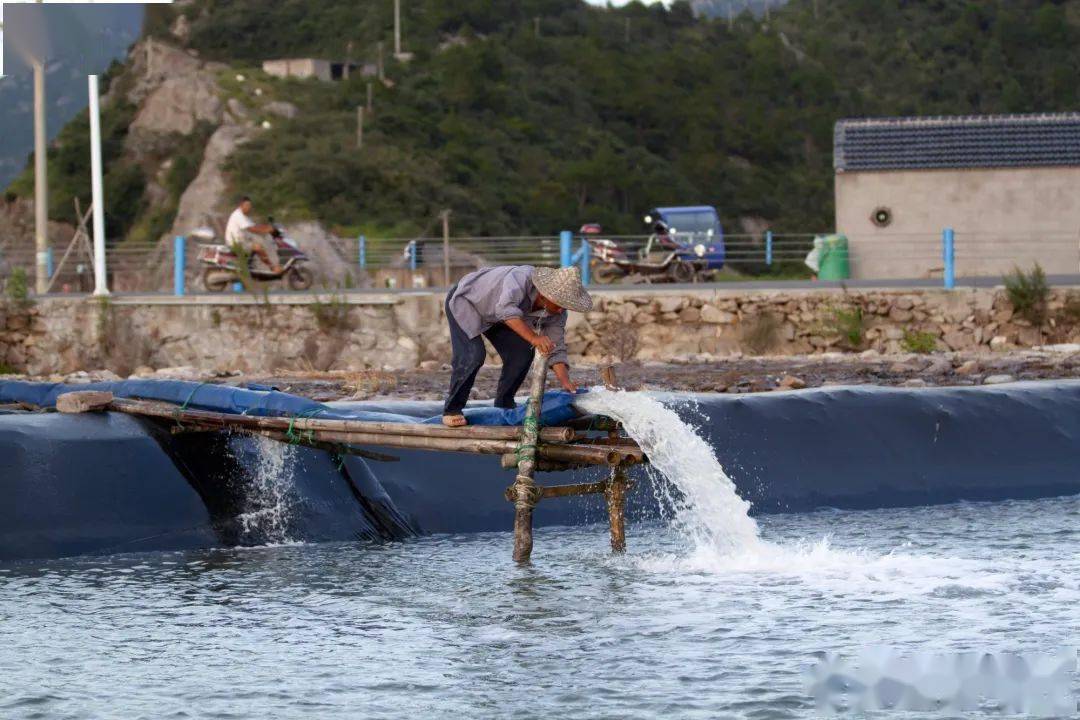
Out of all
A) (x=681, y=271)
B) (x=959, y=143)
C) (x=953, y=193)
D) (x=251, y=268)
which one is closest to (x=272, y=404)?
(x=251, y=268)

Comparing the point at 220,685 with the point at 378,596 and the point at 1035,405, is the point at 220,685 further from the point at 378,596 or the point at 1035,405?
the point at 1035,405

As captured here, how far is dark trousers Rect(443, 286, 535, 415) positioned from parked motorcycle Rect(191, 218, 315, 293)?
15155mm

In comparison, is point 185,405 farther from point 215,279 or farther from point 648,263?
point 648,263

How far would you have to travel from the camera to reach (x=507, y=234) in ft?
154

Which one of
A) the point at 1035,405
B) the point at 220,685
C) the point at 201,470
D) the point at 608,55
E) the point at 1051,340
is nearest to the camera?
the point at 220,685

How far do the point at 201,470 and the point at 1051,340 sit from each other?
13256 mm

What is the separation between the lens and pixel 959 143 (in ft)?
91.7

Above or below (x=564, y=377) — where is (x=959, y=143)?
above

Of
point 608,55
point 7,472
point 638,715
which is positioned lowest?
point 638,715

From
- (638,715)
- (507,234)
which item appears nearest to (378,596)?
(638,715)

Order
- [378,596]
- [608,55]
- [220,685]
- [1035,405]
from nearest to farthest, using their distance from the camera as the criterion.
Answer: [220,685] < [378,596] < [1035,405] < [608,55]

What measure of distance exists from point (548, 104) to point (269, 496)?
51.2m

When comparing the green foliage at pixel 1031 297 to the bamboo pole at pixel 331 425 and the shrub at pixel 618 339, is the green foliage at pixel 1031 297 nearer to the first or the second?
the shrub at pixel 618 339

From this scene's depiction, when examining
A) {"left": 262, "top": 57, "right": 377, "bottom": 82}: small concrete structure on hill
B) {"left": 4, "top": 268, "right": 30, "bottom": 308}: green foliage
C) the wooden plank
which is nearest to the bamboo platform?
the wooden plank
